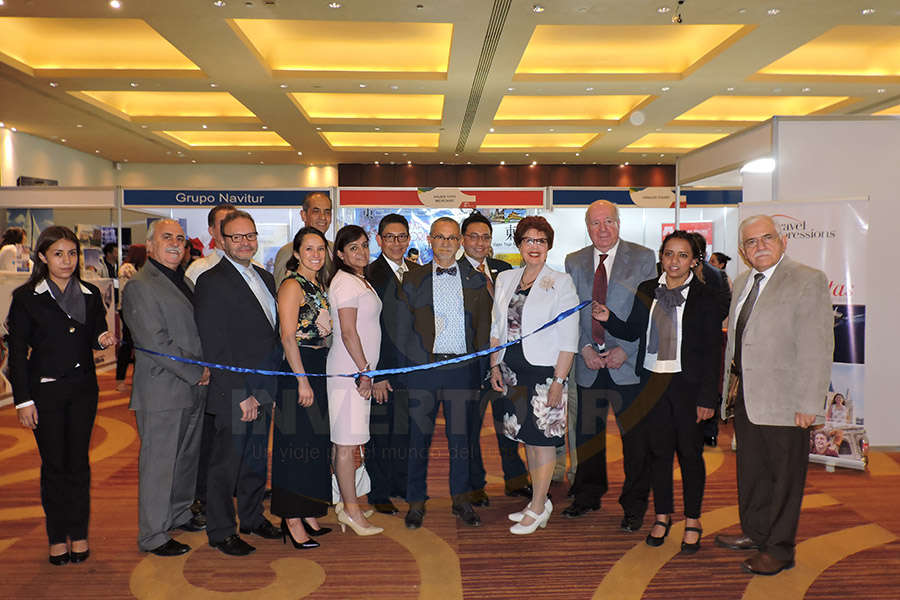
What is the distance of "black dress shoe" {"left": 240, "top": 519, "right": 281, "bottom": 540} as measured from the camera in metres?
3.55

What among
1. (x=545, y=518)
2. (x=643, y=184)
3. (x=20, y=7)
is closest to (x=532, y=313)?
(x=545, y=518)

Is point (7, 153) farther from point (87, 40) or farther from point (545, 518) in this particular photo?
point (545, 518)

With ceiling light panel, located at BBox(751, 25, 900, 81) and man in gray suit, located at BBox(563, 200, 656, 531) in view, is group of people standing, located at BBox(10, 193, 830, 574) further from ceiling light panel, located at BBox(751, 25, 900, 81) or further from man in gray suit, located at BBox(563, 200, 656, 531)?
ceiling light panel, located at BBox(751, 25, 900, 81)

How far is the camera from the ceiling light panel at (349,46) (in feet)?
27.7

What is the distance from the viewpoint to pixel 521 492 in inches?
167

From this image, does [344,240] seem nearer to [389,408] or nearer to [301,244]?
[301,244]

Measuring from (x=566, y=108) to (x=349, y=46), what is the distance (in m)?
4.97

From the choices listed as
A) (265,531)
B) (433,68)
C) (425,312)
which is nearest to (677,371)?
(425,312)

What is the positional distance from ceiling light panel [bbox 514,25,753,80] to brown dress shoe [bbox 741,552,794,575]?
691cm

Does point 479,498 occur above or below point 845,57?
below

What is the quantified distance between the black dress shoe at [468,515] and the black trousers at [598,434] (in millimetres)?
647

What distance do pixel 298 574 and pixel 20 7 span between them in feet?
24.2

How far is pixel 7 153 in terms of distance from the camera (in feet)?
42.7

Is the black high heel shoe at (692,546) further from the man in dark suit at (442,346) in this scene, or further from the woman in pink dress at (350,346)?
the woman in pink dress at (350,346)
